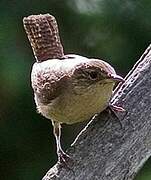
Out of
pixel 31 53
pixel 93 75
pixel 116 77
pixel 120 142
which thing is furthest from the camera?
pixel 31 53

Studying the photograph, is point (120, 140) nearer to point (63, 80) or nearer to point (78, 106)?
point (78, 106)

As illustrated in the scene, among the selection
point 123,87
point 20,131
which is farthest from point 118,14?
point 123,87

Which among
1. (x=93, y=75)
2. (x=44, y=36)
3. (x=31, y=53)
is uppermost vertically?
(x=93, y=75)

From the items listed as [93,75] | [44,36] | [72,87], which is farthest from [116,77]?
[44,36]

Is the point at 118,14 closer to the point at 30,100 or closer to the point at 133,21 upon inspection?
the point at 133,21

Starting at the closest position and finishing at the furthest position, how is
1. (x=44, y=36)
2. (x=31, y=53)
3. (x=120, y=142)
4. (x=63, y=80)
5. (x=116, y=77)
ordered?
(x=120, y=142), (x=116, y=77), (x=63, y=80), (x=44, y=36), (x=31, y=53)

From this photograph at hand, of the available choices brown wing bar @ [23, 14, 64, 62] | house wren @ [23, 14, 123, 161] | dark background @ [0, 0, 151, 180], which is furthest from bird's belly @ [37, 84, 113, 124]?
dark background @ [0, 0, 151, 180]

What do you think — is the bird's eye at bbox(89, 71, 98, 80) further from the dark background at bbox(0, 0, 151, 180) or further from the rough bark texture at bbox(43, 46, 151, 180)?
the dark background at bbox(0, 0, 151, 180)
